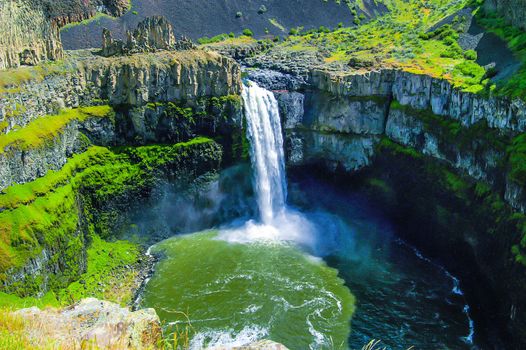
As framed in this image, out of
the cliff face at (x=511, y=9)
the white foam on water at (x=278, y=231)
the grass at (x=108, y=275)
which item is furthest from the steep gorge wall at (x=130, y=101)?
the cliff face at (x=511, y=9)

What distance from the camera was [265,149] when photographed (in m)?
57.7

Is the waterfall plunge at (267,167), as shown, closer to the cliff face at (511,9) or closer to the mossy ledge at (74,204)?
the mossy ledge at (74,204)

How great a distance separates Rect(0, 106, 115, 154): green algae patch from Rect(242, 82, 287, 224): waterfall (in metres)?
15.8

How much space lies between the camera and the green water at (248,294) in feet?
123

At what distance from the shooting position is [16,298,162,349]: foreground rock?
13094mm

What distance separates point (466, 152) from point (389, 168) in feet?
36.4

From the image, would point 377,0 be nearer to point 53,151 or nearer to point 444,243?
point 444,243

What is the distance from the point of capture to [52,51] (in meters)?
49.7

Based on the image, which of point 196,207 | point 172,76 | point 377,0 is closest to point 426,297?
point 196,207

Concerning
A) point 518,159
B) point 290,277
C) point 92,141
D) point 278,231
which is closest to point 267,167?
point 278,231

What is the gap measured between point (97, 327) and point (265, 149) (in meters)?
44.6

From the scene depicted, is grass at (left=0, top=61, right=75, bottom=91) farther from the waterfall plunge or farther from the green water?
the green water

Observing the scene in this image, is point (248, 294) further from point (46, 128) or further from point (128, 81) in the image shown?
point (128, 81)

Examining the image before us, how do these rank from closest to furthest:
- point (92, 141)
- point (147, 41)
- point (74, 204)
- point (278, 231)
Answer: point (74, 204), point (92, 141), point (278, 231), point (147, 41)
